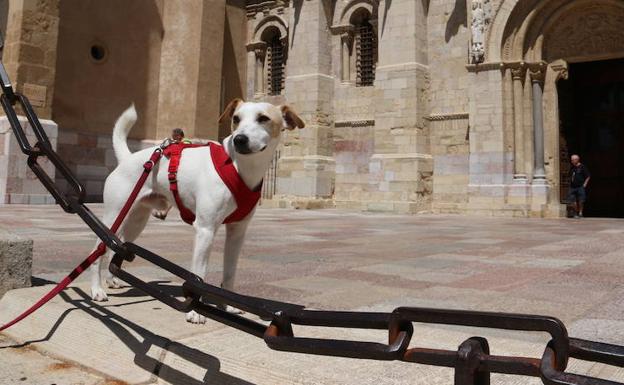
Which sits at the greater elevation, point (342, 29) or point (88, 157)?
point (342, 29)

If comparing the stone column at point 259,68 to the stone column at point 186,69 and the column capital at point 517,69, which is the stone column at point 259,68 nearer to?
the stone column at point 186,69

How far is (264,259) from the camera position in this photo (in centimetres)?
504

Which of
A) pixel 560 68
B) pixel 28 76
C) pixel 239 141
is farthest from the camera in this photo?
pixel 560 68

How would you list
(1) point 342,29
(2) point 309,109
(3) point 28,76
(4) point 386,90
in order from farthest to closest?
(1) point 342,29, (2) point 309,109, (4) point 386,90, (3) point 28,76

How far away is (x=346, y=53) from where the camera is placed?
58.8 ft

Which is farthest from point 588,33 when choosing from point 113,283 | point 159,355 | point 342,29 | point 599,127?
point 159,355

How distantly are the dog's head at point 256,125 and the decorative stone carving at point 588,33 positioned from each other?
14497 mm

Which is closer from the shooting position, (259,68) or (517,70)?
(517,70)

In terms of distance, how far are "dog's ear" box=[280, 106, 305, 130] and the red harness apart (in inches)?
13.9

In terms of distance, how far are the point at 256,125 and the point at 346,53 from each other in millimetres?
16241

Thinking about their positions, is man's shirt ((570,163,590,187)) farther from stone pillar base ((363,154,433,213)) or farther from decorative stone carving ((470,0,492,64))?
decorative stone carving ((470,0,492,64))

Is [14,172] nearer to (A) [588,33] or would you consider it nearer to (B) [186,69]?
(B) [186,69]

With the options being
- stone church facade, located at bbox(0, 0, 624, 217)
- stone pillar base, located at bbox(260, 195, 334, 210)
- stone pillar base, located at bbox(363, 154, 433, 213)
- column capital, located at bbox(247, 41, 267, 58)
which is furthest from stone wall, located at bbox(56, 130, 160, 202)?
stone pillar base, located at bbox(363, 154, 433, 213)

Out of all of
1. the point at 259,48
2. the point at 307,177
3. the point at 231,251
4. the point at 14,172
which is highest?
the point at 259,48
